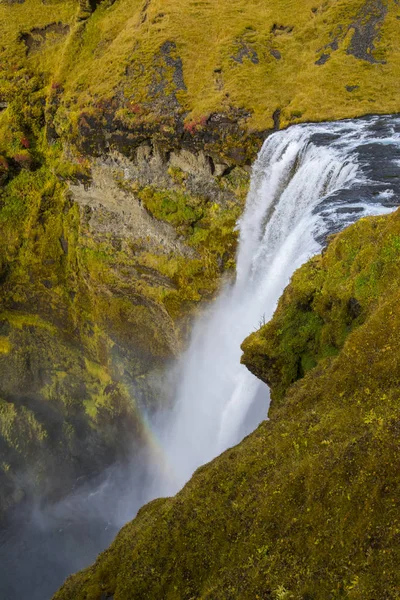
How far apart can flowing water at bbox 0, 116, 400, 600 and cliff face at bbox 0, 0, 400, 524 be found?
215 cm

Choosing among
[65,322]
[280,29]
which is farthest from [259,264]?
[280,29]

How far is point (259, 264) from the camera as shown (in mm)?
25844

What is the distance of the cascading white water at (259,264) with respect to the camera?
67.9 ft

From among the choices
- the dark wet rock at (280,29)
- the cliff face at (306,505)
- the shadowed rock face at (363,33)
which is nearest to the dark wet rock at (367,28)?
the shadowed rock face at (363,33)

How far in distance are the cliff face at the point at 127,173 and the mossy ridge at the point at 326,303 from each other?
16.2 metres

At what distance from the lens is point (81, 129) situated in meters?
35.0

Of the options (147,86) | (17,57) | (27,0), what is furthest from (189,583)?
(27,0)

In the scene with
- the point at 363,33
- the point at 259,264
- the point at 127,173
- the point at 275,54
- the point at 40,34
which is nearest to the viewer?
the point at 259,264

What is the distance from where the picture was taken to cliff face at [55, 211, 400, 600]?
632 centimetres

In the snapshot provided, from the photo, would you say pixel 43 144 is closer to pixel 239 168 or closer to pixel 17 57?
pixel 17 57

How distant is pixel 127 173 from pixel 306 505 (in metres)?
30.1

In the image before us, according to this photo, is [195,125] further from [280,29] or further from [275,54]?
A: [280,29]

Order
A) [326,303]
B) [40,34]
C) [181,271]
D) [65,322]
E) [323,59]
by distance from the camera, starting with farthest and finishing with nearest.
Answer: [40,34] → [65,322] → [323,59] → [181,271] → [326,303]

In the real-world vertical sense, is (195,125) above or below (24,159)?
below
